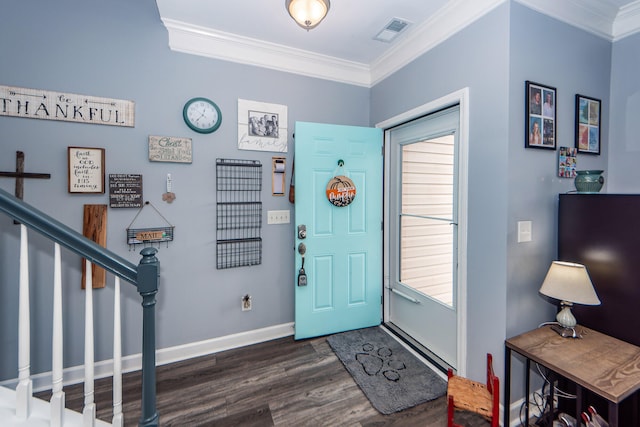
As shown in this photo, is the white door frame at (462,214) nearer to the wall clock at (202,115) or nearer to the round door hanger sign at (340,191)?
the round door hanger sign at (340,191)

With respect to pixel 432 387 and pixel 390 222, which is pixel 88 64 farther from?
pixel 432 387

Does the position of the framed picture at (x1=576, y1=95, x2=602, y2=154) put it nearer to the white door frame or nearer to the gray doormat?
the white door frame

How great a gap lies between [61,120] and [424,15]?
2.66 meters

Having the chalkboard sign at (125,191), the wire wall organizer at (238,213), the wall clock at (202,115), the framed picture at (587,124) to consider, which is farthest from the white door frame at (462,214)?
the chalkboard sign at (125,191)

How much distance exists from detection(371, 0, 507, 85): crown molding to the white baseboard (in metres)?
2.57

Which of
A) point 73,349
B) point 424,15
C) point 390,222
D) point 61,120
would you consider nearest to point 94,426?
point 73,349

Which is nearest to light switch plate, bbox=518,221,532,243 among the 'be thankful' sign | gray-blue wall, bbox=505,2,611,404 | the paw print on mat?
gray-blue wall, bbox=505,2,611,404

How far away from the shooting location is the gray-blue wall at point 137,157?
189cm

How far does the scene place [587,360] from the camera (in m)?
1.39

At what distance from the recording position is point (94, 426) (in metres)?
1.12

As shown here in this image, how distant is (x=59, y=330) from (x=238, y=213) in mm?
1454

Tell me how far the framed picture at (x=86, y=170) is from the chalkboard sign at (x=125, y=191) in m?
0.07

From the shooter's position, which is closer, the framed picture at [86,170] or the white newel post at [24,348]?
the white newel post at [24,348]

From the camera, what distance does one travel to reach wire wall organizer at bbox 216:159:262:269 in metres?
2.38
